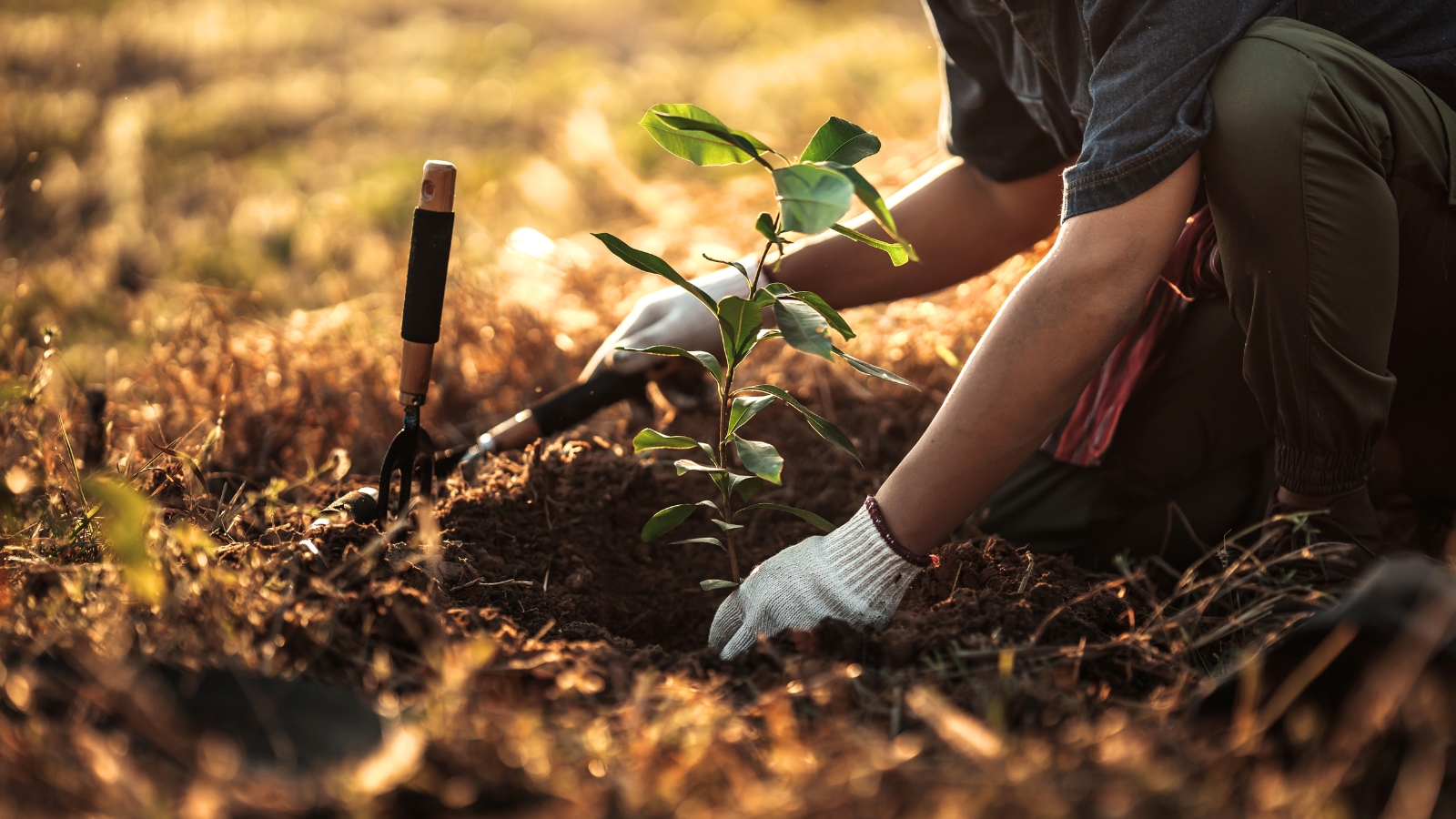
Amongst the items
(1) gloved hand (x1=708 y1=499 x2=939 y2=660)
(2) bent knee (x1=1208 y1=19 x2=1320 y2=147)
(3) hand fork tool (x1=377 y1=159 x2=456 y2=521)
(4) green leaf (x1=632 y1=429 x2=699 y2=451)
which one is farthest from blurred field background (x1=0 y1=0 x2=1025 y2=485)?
(2) bent knee (x1=1208 y1=19 x2=1320 y2=147)

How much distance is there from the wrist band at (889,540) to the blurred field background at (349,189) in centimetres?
90

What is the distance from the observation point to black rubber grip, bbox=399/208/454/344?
132cm

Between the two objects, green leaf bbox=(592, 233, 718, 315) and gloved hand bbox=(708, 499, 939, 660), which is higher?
green leaf bbox=(592, 233, 718, 315)

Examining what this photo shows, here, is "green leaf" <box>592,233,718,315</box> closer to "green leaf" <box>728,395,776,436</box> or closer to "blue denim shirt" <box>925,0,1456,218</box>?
"green leaf" <box>728,395,776,436</box>

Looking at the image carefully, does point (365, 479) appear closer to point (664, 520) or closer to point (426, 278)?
point (426, 278)

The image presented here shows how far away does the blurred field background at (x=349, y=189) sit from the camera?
2.10 metres

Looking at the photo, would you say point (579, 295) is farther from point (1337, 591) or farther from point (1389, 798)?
point (1389, 798)

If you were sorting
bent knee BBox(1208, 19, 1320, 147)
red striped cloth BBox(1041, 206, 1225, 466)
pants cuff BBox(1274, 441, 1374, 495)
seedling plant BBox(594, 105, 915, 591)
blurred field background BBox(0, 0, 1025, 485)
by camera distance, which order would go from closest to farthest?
1. seedling plant BBox(594, 105, 915, 591)
2. bent knee BBox(1208, 19, 1320, 147)
3. pants cuff BBox(1274, 441, 1374, 495)
4. red striped cloth BBox(1041, 206, 1225, 466)
5. blurred field background BBox(0, 0, 1025, 485)

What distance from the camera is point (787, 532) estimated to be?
1.58 m

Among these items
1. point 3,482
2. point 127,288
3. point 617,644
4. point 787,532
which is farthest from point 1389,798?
point 127,288

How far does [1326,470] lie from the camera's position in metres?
1.29

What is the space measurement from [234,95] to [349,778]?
5795 millimetres

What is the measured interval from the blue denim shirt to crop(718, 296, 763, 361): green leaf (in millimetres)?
391

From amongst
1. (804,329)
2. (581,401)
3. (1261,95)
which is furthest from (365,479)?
(1261,95)
